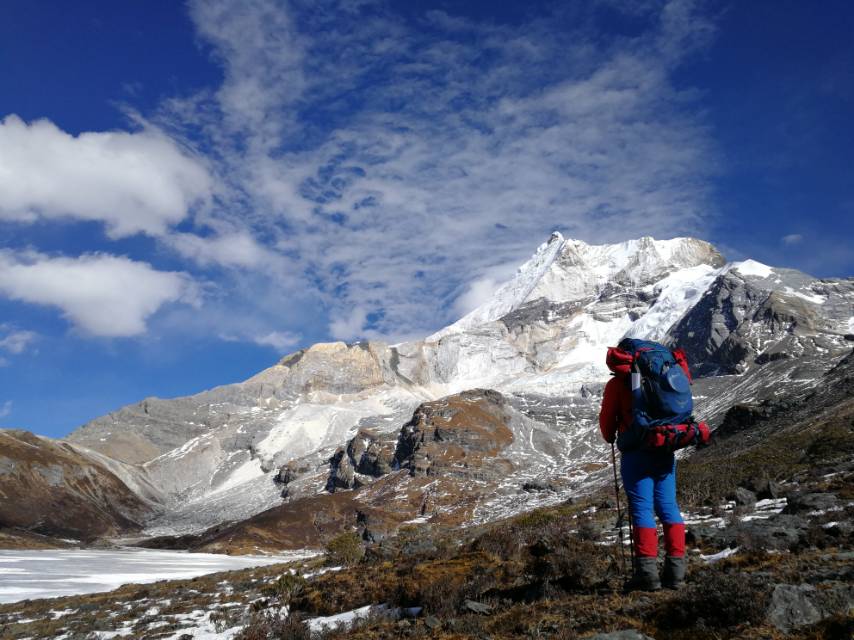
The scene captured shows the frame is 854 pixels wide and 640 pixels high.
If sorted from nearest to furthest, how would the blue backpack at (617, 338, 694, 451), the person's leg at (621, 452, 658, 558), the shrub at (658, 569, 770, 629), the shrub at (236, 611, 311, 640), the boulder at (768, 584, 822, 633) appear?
the boulder at (768, 584, 822, 633) → the shrub at (658, 569, 770, 629) → the blue backpack at (617, 338, 694, 451) → the person's leg at (621, 452, 658, 558) → the shrub at (236, 611, 311, 640)

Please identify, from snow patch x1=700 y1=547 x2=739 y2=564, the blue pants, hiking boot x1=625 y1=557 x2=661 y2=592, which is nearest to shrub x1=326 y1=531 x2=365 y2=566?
snow patch x1=700 y1=547 x2=739 y2=564

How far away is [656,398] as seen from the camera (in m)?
9.38

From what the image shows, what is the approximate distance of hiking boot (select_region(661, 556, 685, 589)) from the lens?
9594 mm

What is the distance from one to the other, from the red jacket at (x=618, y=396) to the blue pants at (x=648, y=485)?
56cm

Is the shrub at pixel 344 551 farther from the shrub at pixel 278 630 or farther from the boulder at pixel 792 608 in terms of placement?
the boulder at pixel 792 608

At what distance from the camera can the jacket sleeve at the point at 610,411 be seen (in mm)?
9930

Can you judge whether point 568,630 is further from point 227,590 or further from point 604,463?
point 604,463

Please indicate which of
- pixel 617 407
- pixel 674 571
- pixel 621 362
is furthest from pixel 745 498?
pixel 621 362

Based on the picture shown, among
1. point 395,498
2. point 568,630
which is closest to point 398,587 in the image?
point 568,630

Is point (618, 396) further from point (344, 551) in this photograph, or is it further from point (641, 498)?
point (344, 551)

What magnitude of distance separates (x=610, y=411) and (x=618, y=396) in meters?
0.33

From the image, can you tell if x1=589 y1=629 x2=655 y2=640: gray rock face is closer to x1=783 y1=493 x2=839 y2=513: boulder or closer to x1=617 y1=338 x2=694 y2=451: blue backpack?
x1=617 y1=338 x2=694 y2=451: blue backpack

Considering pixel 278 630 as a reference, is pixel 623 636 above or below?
above

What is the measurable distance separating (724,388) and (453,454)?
92416 mm
